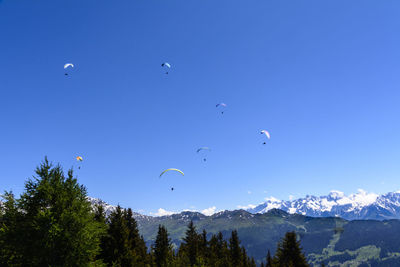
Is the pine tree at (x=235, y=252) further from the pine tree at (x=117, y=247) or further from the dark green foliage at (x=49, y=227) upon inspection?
the dark green foliage at (x=49, y=227)

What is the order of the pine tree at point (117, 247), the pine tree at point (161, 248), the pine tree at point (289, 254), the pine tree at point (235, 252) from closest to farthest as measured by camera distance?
the pine tree at point (117, 247)
the pine tree at point (289, 254)
the pine tree at point (161, 248)
the pine tree at point (235, 252)

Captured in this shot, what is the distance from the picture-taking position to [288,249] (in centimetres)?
3728

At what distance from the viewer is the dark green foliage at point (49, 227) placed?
1594 centimetres

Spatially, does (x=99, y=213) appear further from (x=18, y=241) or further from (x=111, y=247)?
(x=18, y=241)

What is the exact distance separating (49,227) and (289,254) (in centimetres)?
3106

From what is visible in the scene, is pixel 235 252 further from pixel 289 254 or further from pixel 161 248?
pixel 289 254

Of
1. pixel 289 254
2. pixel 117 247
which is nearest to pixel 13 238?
pixel 117 247

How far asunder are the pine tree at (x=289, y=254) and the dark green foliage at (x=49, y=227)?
91.2ft

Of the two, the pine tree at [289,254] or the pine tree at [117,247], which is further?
the pine tree at [289,254]

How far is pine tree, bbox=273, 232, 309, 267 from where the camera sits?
3655 cm

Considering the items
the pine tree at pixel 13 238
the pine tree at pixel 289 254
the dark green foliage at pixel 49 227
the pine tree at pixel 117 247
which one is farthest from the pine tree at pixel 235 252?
the pine tree at pixel 13 238

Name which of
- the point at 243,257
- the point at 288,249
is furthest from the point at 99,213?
the point at 243,257

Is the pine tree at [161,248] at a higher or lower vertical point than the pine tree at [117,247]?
lower

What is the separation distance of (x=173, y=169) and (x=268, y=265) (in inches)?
1263
